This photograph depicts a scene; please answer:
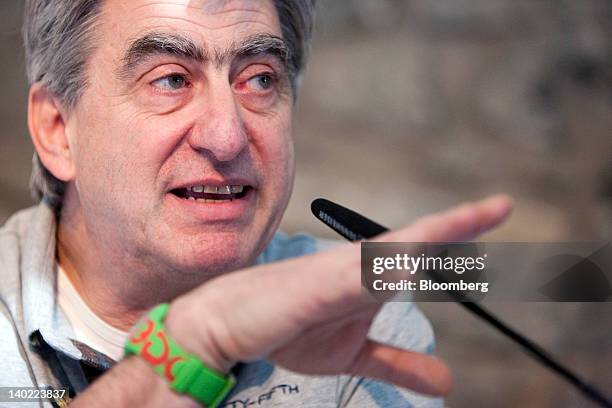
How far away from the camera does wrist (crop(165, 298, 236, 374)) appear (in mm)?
803

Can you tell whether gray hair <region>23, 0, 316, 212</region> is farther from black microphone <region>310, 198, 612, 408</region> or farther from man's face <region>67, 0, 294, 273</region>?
black microphone <region>310, 198, 612, 408</region>

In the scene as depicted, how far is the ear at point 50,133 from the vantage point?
1339 mm

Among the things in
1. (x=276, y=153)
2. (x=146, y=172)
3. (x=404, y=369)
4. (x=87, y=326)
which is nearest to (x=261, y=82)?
(x=276, y=153)

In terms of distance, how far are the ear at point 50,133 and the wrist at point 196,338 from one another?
0.60 meters

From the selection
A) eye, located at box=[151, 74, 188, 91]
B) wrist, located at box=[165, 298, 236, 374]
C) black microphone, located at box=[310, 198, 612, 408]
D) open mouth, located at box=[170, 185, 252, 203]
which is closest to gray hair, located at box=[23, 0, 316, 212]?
eye, located at box=[151, 74, 188, 91]

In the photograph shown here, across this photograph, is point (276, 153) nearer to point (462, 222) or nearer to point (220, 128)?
point (220, 128)

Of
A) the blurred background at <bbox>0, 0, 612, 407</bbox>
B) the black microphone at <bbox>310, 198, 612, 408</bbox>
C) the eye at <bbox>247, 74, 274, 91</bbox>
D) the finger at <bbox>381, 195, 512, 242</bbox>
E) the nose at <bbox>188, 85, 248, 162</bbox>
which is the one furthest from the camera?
the blurred background at <bbox>0, 0, 612, 407</bbox>

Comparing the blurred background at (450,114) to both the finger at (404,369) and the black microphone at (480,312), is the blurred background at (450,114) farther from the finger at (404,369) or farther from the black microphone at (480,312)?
the finger at (404,369)

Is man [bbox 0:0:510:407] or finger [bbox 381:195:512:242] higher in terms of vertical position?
man [bbox 0:0:510:407]

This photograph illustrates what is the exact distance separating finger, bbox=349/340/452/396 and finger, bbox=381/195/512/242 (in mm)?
203

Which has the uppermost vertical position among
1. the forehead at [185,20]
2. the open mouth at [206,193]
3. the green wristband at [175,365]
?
the forehead at [185,20]

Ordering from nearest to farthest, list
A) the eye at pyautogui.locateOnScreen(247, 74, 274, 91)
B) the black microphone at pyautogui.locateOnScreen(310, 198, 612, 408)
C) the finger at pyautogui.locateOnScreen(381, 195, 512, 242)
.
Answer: the finger at pyautogui.locateOnScreen(381, 195, 512, 242)
the black microphone at pyautogui.locateOnScreen(310, 198, 612, 408)
the eye at pyautogui.locateOnScreen(247, 74, 274, 91)

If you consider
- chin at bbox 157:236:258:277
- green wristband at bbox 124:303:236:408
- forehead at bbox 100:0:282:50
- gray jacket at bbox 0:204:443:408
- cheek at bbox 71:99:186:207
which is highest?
forehead at bbox 100:0:282:50

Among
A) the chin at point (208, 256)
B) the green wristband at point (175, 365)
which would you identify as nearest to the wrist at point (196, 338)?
the green wristband at point (175, 365)
